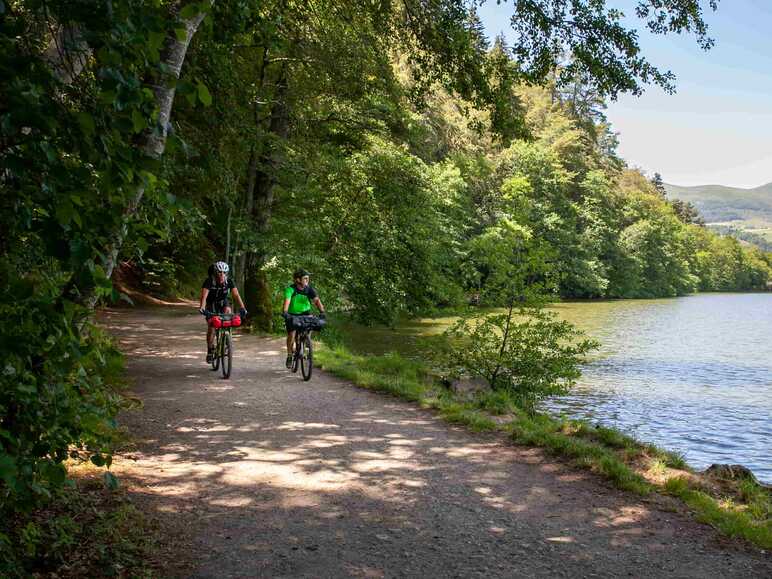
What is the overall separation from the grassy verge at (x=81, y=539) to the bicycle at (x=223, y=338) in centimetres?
590

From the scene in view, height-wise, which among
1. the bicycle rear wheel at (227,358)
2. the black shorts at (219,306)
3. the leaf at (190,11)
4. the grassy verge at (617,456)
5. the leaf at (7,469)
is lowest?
the grassy verge at (617,456)

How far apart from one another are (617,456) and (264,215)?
45.6 feet

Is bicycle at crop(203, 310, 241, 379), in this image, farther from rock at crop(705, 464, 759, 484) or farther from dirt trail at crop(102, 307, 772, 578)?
rock at crop(705, 464, 759, 484)

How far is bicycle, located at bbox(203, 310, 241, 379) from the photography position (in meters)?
11.0

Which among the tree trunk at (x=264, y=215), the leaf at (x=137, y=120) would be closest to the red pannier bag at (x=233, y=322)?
the tree trunk at (x=264, y=215)

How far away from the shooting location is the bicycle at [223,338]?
11.0m

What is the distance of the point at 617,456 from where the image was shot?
737 cm

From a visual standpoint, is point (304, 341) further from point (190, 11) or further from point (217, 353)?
point (190, 11)

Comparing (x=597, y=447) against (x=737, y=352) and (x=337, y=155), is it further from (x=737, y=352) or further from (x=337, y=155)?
(x=737, y=352)

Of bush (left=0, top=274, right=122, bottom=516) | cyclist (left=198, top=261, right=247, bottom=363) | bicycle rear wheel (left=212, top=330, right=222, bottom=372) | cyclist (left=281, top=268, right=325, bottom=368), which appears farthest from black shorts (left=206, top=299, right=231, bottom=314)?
bush (left=0, top=274, right=122, bottom=516)

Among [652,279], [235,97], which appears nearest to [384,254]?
[235,97]

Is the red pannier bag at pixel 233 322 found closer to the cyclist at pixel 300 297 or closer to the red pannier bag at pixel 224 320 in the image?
the red pannier bag at pixel 224 320

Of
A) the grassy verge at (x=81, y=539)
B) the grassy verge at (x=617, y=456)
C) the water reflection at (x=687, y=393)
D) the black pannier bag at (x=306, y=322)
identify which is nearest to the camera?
the grassy verge at (x=81, y=539)

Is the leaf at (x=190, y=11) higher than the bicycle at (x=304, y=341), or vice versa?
the leaf at (x=190, y=11)
